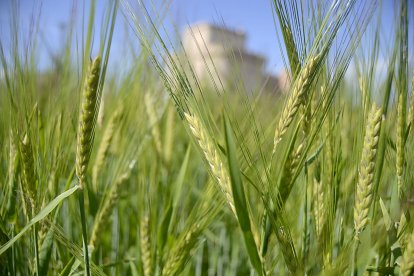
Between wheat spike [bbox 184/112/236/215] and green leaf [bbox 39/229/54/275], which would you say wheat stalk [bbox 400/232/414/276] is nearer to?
wheat spike [bbox 184/112/236/215]

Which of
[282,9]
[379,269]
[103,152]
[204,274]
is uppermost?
[282,9]

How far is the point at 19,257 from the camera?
2.42 feet

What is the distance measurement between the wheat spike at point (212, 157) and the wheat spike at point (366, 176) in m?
0.12

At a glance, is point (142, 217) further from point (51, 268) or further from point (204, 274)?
point (204, 274)

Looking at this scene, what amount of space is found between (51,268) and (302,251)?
375 mm

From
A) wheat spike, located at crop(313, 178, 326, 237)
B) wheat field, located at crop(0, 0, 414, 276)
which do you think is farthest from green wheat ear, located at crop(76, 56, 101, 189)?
wheat spike, located at crop(313, 178, 326, 237)

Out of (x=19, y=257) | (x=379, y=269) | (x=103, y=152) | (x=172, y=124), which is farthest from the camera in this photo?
(x=172, y=124)

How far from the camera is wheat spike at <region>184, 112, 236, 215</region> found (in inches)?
19.0

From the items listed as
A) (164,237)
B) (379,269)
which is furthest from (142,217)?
(379,269)

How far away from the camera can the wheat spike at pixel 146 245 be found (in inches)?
27.3

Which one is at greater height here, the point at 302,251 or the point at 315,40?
the point at 315,40

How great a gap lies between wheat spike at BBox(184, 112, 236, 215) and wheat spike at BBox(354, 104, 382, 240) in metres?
0.12

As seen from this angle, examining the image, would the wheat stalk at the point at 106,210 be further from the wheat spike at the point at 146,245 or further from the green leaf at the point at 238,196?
the green leaf at the point at 238,196

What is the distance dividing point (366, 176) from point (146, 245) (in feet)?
1.19
